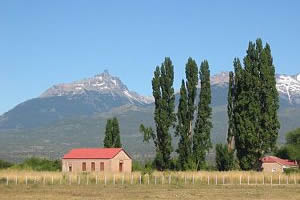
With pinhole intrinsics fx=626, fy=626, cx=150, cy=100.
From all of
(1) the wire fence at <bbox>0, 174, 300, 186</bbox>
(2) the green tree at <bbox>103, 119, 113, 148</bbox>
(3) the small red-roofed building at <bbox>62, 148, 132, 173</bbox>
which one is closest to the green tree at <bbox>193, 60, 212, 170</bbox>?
(1) the wire fence at <bbox>0, 174, 300, 186</bbox>

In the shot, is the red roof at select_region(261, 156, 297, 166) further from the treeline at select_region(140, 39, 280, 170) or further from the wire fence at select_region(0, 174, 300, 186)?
the wire fence at select_region(0, 174, 300, 186)

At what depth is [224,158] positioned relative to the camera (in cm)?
6519

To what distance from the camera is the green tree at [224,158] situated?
64812mm

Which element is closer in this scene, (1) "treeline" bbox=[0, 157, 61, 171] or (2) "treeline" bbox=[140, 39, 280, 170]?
(2) "treeline" bbox=[140, 39, 280, 170]

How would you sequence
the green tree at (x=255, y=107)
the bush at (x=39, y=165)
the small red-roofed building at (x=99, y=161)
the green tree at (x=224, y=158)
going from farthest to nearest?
the small red-roofed building at (x=99, y=161) → the bush at (x=39, y=165) → the green tree at (x=224, y=158) → the green tree at (x=255, y=107)

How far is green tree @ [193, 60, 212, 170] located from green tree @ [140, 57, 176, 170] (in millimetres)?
3006

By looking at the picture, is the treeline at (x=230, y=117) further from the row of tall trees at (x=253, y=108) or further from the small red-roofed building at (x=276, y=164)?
the small red-roofed building at (x=276, y=164)

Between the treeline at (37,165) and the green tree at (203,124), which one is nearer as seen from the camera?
the green tree at (203,124)

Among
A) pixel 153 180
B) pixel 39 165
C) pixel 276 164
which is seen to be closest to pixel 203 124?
pixel 153 180

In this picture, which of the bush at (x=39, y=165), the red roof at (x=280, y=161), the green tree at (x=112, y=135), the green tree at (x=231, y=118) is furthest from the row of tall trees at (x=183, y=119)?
the red roof at (x=280, y=161)

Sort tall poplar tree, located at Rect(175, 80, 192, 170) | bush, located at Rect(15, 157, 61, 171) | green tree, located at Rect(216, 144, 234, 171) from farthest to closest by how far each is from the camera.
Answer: bush, located at Rect(15, 157, 61, 171) → tall poplar tree, located at Rect(175, 80, 192, 170) → green tree, located at Rect(216, 144, 234, 171)

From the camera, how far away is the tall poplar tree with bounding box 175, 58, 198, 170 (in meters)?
65.2

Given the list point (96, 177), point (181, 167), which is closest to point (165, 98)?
point (181, 167)

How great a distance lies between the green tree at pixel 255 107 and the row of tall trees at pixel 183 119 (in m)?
3.75
